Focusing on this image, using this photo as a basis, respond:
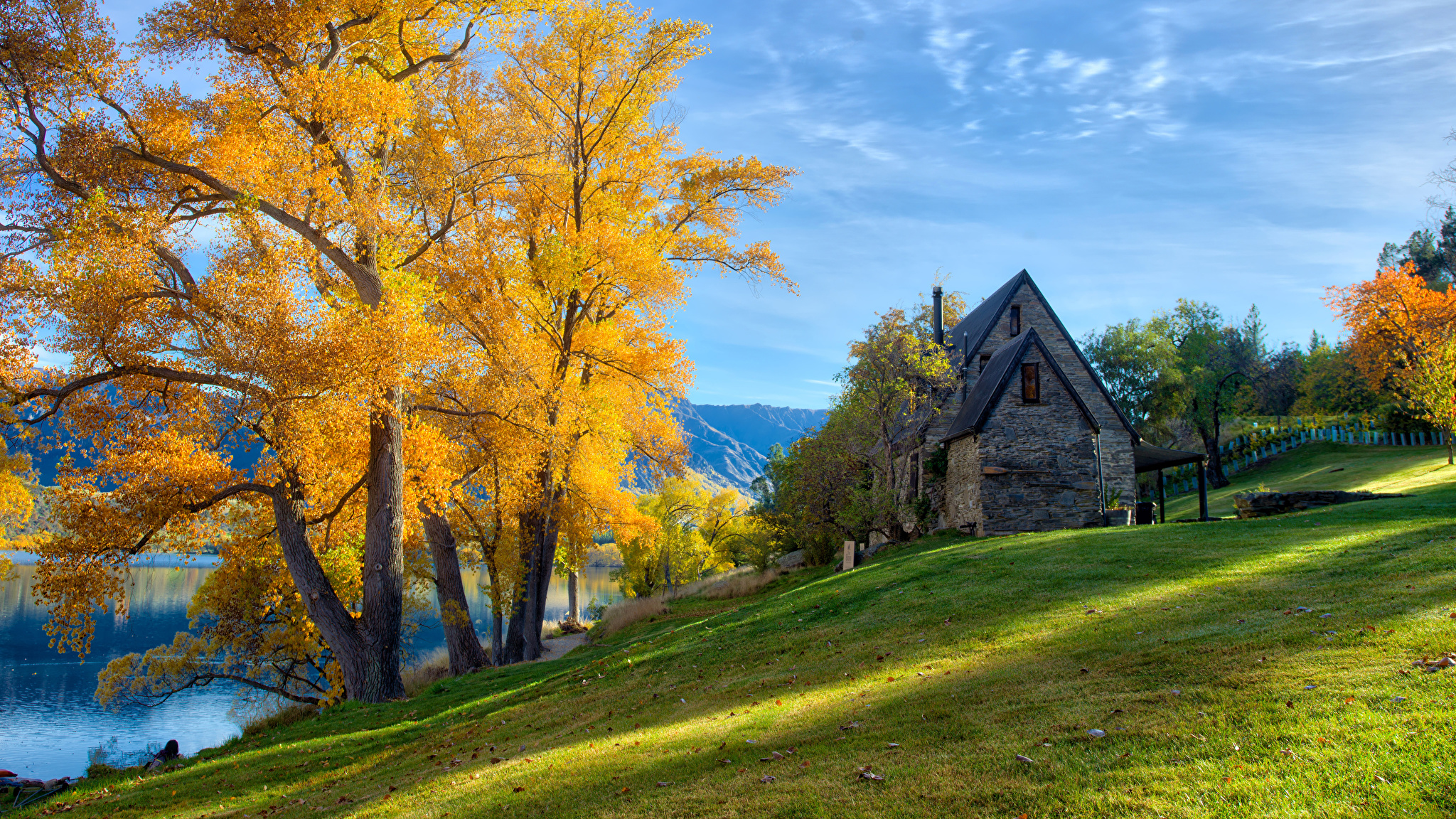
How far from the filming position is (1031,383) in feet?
84.1

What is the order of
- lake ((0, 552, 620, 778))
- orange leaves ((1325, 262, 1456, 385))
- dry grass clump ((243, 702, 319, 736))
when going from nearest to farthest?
dry grass clump ((243, 702, 319, 736))
lake ((0, 552, 620, 778))
orange leaves ((1325, 262, 1456, 385))

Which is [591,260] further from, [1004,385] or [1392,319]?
[1392,319]

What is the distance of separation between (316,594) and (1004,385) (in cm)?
2139

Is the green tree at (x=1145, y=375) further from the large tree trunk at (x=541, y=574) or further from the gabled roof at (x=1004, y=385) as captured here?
the large tree trunk at (x=541, y=574)

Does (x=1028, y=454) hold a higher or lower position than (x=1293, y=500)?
higher

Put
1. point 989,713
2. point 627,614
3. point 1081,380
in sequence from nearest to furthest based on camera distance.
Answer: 1. point 989,713
2. point 627,614
3. point 1081,380

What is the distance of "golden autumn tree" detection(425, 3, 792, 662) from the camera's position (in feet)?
63.0

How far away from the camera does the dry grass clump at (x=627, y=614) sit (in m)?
27.4

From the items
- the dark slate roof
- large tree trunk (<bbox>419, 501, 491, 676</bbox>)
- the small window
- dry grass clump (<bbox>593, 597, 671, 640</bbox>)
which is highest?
the small window

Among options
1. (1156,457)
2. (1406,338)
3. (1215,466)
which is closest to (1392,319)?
(1406,338)

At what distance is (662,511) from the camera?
168 ft

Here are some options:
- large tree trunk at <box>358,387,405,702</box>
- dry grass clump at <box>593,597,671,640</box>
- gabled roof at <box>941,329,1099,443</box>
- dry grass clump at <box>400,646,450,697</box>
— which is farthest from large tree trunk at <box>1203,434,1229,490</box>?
large tree trunk at <box>358,387,405,702</box>

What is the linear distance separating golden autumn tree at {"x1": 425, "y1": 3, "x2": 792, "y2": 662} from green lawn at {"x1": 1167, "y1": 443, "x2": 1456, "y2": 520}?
1081 inches

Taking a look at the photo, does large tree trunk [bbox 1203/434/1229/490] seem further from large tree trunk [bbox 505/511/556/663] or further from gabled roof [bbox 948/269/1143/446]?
large tree trunk [bbox 505/511/556/663]
